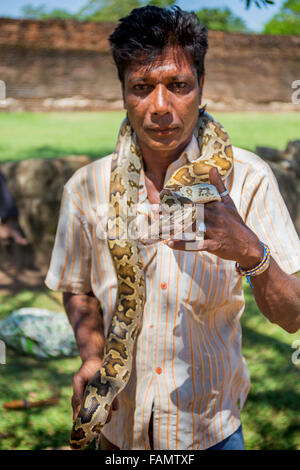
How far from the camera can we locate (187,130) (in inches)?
86.7

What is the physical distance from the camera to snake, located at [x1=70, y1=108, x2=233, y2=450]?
216cm

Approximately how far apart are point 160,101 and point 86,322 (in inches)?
44.1

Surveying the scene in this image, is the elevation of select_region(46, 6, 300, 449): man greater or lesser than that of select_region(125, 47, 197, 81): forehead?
lesser

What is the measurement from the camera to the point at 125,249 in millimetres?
2334

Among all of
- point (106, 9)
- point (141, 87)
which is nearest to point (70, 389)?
point (141, 87)

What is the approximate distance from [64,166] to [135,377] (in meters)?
5.79

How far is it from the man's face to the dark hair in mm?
35

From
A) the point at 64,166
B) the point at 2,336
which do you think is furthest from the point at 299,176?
Result: the point at 2,336

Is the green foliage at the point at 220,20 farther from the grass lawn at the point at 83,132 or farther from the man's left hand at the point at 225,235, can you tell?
the man's left hand at the point at 225,235

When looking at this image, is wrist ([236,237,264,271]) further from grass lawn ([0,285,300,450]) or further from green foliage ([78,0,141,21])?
green foliage ([78,0,141,21])

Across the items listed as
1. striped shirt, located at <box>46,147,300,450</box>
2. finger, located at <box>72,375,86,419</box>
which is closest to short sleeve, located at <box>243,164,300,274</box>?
striped shirt, located at <box>46,147,300,450</box>

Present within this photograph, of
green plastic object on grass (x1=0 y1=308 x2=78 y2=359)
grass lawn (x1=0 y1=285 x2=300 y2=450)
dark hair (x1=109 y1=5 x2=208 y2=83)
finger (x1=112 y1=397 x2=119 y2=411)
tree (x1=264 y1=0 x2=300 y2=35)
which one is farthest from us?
tree (x1=264 y1=0 x2=300 y2=35)

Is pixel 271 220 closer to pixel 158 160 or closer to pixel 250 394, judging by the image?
pixel 158 160

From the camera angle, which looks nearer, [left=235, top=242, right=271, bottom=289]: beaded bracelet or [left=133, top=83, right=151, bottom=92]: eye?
[left=235, top=242, right=271, bottom=289]: beaded bracelet
